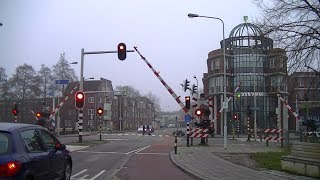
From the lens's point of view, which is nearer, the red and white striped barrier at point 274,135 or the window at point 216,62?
the red and white striped barrier at point 274,135

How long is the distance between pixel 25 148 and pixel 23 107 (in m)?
79.2

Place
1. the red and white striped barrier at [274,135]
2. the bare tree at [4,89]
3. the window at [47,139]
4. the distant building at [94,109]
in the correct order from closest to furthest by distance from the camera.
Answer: the window at [47,139]
the red and white striped barrier at [274,135]
the bare tree at [4,89]
the distant building at [94,109]

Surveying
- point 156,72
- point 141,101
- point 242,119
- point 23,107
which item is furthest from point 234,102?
point 141,101

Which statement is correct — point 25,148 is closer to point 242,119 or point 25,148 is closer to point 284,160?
point 284,160

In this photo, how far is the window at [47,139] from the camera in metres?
9.67

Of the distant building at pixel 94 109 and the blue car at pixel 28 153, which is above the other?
the distant building at pixel 94 109

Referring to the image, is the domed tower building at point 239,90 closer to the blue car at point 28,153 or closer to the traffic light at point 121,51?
the traffic light at point 121,51

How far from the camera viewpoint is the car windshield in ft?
26.0

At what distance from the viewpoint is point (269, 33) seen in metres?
16.6

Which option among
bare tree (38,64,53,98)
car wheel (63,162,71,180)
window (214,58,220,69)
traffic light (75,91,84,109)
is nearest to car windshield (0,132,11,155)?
car wheel (63,162,71,180)

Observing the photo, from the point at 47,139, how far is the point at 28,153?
1.57 m

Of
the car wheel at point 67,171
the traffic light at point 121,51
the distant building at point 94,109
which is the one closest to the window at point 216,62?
the distant building at point 94,109

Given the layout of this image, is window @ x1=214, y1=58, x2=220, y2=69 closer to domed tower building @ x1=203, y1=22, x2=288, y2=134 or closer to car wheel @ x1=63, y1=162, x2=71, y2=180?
domed tower building @ x1=203, y1=22, x2=288, y2=134

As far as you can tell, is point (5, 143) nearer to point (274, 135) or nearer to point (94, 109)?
point (274, 135)
